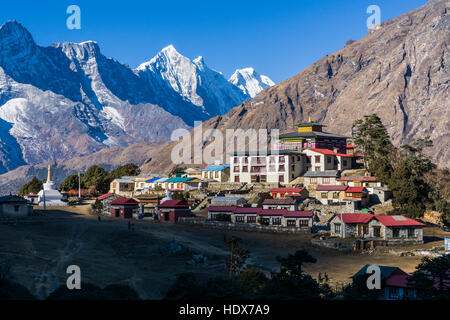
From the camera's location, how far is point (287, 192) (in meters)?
103

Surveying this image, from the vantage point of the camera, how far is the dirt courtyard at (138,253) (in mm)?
47500

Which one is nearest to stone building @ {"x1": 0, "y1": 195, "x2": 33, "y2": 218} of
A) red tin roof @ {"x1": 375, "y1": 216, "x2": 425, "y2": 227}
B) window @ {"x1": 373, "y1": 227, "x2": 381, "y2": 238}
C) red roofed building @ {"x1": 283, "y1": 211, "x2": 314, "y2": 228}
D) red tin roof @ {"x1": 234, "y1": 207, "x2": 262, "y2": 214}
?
red tin roof @ {"x1": 234, "y1": 207, "x2": 262, "y2": 214}

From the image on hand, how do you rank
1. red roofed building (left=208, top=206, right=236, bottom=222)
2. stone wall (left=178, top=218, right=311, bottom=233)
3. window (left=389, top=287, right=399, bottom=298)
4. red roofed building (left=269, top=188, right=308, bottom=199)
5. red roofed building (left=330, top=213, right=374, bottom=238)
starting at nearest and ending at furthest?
window (left=389, top=287, right=399, bottom=298) → red roofed building (left=330, top=213, right=374, bottom=238) → stone wall (left=178, top=218, right=311, bottom=233) → red roofed building (left=208, top=206, right=236, bottom=222) → red roofed building (left=269, top=188, right=308, bottom=199)

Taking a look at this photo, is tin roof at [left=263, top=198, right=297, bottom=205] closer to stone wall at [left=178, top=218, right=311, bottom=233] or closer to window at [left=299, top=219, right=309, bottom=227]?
stone wall at [left=178, top=218, right=311, bottom=233]

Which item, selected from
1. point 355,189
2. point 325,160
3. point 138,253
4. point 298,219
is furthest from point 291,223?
point 325,160

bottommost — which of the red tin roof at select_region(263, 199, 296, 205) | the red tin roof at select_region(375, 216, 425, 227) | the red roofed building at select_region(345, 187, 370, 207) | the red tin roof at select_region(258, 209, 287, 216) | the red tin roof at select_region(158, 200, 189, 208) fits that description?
the red tin roof at select_region(375, 216, 425, 227)

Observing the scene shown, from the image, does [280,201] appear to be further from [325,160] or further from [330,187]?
[325,160]

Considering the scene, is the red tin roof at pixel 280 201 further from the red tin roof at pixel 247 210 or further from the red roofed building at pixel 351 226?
the red roofed building at pixel 351 226

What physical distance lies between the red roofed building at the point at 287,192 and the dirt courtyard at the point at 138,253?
23475mm

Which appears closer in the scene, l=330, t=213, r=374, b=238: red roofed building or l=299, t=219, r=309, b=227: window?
l=330, t=213, r=374, b=238: red roofed building

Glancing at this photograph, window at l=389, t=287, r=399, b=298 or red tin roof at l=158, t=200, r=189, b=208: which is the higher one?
red tin roof at l=158, t=200, r=189, b=208

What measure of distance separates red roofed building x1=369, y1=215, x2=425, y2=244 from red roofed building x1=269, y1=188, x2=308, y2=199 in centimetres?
2827

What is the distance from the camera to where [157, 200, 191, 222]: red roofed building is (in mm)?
93438

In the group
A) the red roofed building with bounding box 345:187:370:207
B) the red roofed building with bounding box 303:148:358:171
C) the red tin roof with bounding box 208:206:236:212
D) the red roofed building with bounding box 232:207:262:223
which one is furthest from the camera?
the red roofed building with bounding box 303:148:358:171
